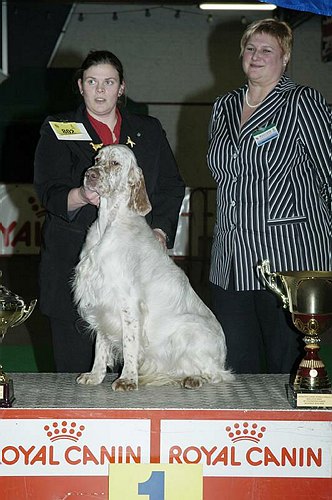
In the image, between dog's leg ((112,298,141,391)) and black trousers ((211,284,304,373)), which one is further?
black trousers ((211,284,304,373))

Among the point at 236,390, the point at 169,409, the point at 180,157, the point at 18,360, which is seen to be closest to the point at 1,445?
the point at 169,409

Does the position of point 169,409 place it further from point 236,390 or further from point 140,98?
point 140,98

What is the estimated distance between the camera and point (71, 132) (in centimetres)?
344

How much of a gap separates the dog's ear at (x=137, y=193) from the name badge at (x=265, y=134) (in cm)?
52

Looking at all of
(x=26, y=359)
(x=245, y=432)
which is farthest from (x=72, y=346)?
(x=26, y=359)

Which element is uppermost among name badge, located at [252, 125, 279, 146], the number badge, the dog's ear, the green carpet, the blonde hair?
the blonde hair

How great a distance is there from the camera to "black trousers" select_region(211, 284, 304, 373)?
3.55m

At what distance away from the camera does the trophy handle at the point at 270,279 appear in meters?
3.15

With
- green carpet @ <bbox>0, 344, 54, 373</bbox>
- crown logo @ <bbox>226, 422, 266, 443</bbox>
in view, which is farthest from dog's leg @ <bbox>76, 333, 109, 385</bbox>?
green carpet @ <bbox>0, 344, 54, 373</bbox>

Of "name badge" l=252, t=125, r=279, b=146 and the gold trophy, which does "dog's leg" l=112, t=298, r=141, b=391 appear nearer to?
the gold trophy

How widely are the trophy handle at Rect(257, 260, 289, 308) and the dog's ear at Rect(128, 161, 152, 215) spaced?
498 mm

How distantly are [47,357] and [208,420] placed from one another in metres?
3.93

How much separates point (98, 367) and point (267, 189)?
3.21 ft

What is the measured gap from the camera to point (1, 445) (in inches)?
110
